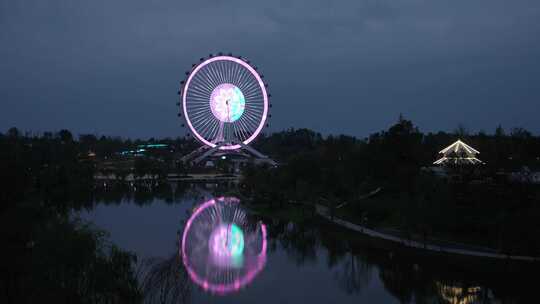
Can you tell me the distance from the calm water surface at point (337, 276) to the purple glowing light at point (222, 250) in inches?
15.4

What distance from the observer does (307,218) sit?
23.3 m

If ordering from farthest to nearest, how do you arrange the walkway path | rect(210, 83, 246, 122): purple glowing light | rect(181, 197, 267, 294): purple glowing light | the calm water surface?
1. rect(210, 83, 246, 122): purple glowing light
2. the walkway path
3. rect(181, 197, 267, 294): purple glowing light
4. the calm water surface

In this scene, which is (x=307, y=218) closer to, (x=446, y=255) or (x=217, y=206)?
(x=217, y=206)

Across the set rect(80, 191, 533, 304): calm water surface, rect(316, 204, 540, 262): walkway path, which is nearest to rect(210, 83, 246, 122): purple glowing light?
rect(316, 204, 540, 262): walkway path

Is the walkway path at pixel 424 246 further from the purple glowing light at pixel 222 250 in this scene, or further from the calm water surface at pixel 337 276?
the purple glowing light at pixel 222 250

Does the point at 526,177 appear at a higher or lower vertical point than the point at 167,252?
higher

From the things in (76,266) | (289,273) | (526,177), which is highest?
(526,177)

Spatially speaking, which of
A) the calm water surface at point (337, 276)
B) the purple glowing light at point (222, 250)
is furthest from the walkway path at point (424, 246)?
the purple glowing light at point (222, 250)

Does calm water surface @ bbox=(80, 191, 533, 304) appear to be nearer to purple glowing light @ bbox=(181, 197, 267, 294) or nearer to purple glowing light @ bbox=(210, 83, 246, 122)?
purple glowing light @ bbox=(181, 197, 267, 294)

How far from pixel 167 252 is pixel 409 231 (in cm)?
785

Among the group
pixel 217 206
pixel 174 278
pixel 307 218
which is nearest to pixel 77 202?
pixel 217 206

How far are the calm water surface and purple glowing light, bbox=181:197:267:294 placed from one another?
392mm

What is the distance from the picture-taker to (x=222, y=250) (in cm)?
1664

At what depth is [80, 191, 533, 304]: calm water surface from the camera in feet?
38.8
